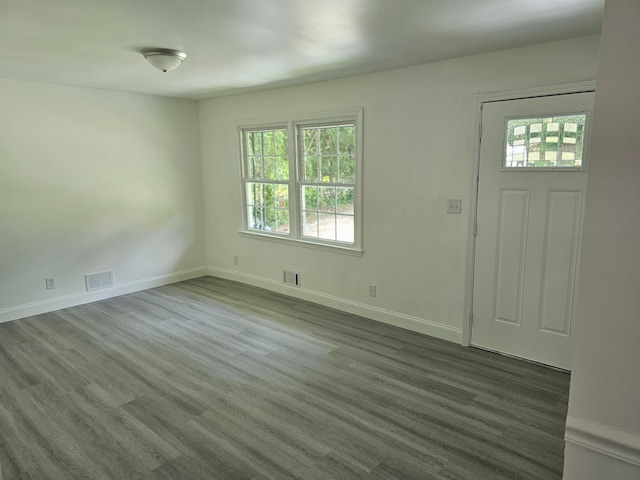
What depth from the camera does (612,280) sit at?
1062 millimetres

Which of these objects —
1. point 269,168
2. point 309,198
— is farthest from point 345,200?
point 269,168

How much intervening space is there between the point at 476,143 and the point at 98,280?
14.2 feet

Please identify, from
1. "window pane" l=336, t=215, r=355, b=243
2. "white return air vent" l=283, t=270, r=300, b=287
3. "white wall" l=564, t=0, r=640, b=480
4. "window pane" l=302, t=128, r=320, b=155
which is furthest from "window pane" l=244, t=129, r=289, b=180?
"white wall" l=564, t=0, r=640, b=480

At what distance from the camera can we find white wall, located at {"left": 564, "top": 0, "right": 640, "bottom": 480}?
990 mm

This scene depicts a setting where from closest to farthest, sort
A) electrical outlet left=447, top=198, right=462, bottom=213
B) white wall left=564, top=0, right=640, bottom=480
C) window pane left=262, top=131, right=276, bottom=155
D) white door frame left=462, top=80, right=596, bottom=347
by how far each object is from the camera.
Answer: white wall left=564, top=0, right=640, bottom=480 < white door frame left=462, top=80, right=596, bottom=347 < electrical outlet left=447, top=198, right=462, bottom=213 < window pane left=262, top=131, right=276, bottom=155

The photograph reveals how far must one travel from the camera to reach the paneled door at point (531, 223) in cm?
293

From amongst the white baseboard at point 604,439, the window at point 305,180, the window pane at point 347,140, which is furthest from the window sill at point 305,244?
the white baseboard at point 604,439

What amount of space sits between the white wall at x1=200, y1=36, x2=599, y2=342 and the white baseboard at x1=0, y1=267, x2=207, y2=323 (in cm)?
184

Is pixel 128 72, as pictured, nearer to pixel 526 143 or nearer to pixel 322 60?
pixel 322 60

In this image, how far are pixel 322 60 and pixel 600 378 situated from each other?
299 centimetres

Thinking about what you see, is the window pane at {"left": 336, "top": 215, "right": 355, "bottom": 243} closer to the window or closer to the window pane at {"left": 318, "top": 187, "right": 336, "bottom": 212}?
the window

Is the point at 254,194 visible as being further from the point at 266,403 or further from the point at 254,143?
the point at 266,403

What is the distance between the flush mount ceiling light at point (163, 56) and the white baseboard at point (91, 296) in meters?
2.92

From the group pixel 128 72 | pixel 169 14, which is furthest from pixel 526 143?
pixel 128 72
